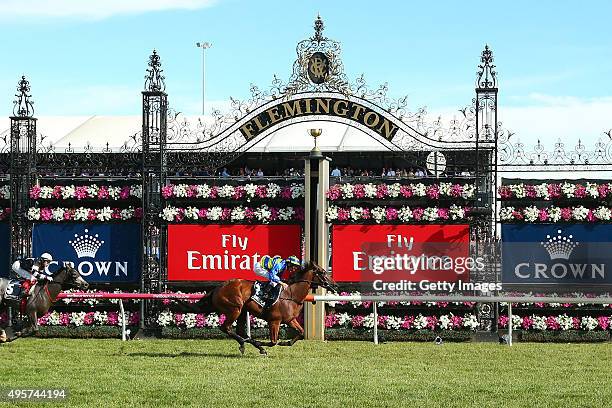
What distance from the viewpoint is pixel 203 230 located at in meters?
22.0

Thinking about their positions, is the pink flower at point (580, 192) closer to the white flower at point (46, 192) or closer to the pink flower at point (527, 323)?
the pink flower at point (527, 323)

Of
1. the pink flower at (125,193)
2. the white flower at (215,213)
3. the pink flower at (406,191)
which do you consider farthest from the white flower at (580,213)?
the pink flower at (125,193)

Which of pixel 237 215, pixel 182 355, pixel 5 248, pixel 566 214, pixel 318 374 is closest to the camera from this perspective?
pixel 318 374

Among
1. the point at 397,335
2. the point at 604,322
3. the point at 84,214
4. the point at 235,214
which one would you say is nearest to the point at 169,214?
the point at 235,214

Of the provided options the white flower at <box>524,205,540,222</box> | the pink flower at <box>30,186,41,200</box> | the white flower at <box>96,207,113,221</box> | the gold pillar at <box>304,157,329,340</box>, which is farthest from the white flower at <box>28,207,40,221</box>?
the white flower at <box>524,205,540,222</box>

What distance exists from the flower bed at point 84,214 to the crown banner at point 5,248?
0.64m

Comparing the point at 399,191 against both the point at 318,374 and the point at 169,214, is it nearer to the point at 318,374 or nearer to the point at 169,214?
the point at 169,214

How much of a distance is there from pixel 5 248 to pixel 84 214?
1.85m

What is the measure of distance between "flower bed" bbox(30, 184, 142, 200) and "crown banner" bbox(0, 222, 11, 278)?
36.1 inches

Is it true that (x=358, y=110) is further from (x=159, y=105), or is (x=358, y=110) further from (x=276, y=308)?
(x=276, y=308)

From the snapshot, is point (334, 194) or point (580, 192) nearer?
point (580, 192)

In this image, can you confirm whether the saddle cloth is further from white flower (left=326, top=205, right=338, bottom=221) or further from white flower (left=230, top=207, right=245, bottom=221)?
white flower (left=230, top=207, right=245, bottom=221)

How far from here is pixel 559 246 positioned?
69.1 ft

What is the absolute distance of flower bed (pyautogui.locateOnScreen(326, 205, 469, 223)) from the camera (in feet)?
69.5
